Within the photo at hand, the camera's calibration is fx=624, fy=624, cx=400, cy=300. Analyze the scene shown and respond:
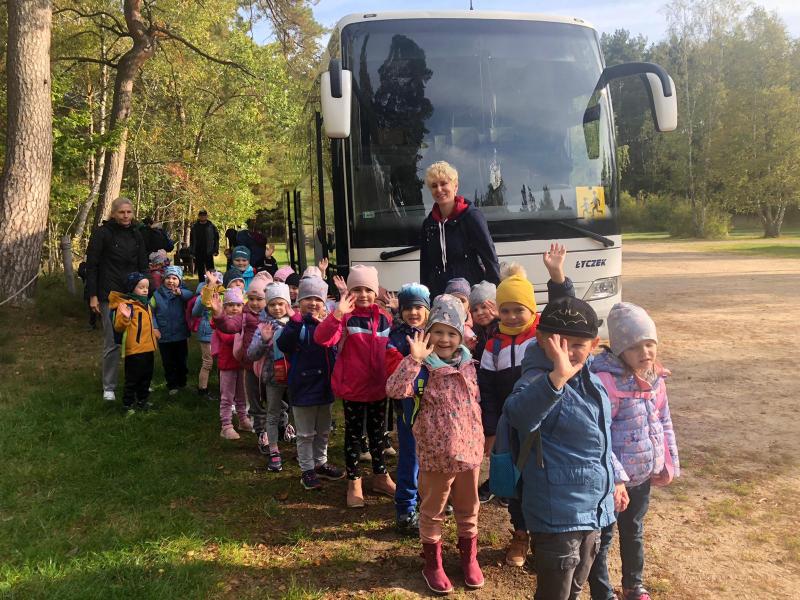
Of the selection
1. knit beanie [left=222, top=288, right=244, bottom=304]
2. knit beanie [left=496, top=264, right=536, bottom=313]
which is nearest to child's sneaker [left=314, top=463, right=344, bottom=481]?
knit beanie [left=222, top=288, right=244, bottom=304]

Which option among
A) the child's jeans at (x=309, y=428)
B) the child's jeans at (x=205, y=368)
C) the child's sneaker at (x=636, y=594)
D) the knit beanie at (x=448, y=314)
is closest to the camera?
the child's sneaker at (x=636, y=594)

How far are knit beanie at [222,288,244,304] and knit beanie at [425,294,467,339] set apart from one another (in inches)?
116

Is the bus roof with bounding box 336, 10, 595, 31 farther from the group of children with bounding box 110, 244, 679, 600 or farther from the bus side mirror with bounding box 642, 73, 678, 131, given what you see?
the group of children with bounding box 110, 244, 679, 600

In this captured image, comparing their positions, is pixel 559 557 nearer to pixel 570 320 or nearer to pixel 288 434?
pixel 570 320

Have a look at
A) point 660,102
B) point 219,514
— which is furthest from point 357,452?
point 660,102

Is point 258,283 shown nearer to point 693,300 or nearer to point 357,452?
point 357,452

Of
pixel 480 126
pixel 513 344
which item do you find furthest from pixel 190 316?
pixel 513 344

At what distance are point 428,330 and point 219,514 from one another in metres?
2.03

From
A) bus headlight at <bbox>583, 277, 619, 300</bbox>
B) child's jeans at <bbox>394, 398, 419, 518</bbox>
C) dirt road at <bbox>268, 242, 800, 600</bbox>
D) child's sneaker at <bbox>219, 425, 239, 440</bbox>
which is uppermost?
bus headlight at <bbox>583, 277, 619, 300</bbox>

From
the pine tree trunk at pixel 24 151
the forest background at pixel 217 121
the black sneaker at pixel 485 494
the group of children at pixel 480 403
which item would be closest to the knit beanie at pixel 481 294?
the group of children at pixel 480 403

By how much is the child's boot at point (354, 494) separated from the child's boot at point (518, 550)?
43.8 inches

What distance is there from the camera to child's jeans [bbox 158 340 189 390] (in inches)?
264

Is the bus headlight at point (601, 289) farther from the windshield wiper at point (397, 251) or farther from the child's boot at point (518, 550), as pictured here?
the child's boot at point (518, 550)

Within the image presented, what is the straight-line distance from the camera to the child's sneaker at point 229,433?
217 inches
